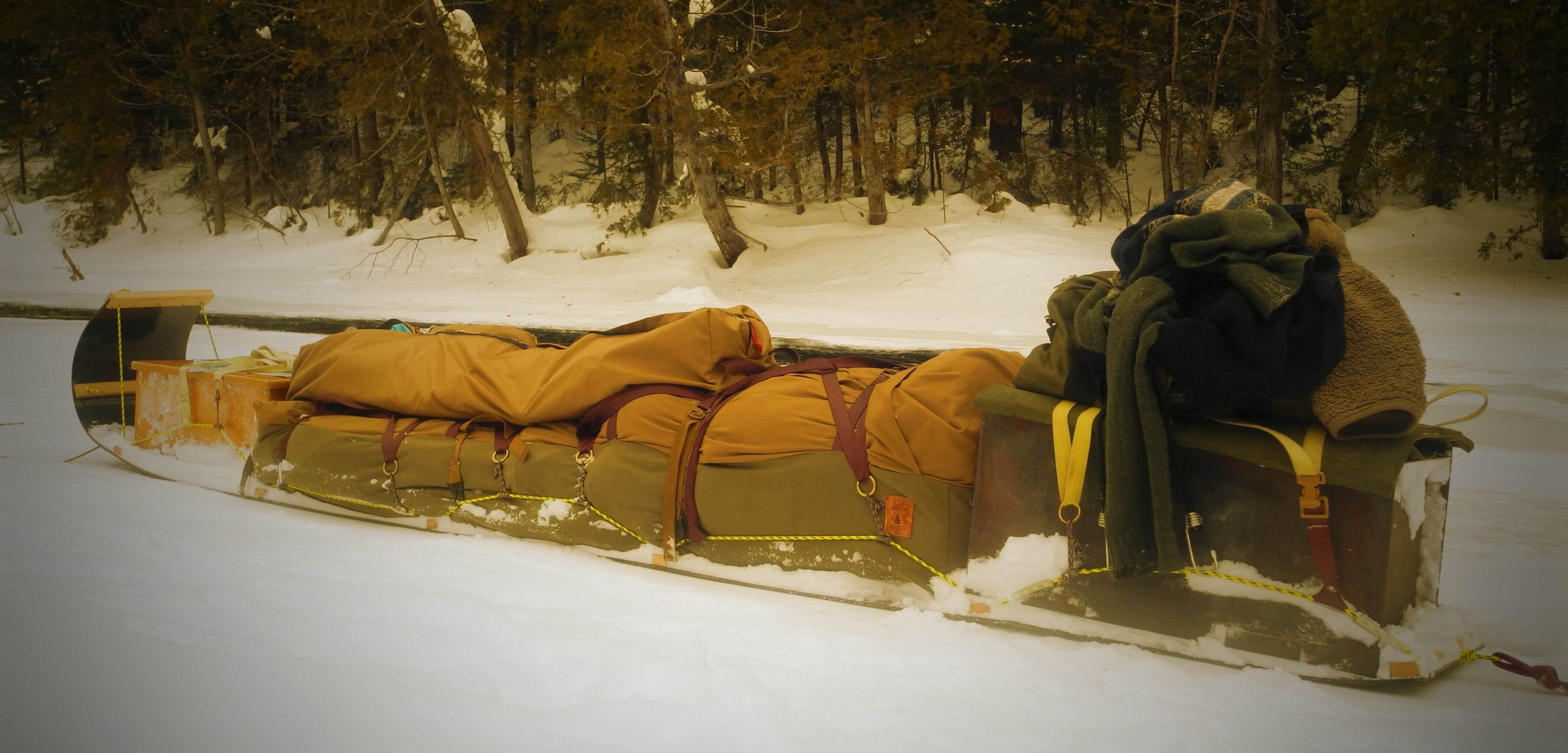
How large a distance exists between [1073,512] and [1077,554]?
0.10 meters

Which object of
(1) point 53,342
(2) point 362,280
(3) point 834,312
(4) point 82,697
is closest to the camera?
(4) point 82,697

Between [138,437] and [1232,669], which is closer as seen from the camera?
[1232,669]

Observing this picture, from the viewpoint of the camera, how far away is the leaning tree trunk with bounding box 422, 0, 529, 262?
997 centimetres

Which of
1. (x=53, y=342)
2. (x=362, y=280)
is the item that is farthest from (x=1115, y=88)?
(x=53, y=342)

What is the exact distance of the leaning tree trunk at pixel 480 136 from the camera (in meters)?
9.97

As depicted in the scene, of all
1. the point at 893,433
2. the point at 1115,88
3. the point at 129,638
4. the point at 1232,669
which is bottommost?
the point at 1232,669

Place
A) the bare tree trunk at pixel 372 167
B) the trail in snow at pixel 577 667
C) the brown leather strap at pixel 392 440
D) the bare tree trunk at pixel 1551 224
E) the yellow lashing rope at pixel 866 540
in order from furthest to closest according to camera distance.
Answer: the bare tree trunk at pixel 372 167 → the bare tree trunk at pixel 1551 224 → the brown leather strap at pixel 392 440 → the yellow lashing rope at pixel 866 540 → the trail in snow at pixel 577 667

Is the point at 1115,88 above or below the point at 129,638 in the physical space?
above

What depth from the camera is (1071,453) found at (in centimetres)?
176

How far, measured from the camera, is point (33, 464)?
306 cm

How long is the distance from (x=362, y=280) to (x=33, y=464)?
25.4 feet

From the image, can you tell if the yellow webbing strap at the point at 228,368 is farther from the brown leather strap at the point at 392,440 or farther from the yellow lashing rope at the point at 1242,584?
the yellow lashing rope at the point at 1242,584

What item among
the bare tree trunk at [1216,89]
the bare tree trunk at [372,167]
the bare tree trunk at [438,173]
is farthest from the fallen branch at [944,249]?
the bare tree trunk at [372,167]

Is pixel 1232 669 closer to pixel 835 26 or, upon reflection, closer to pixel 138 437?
pixel 138 437
